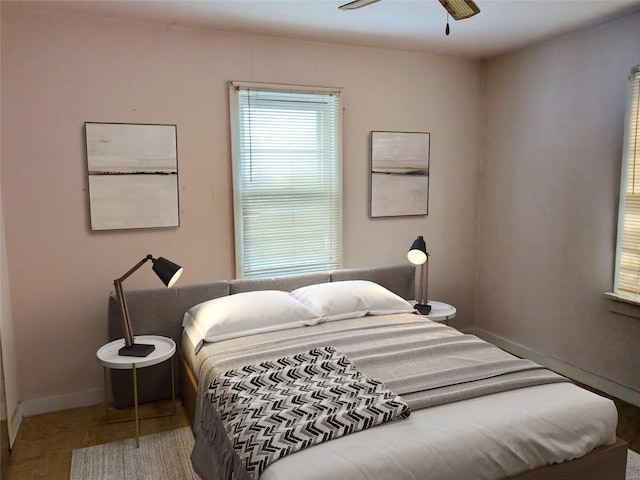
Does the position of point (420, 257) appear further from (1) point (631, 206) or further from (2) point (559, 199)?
(1) point (631, 206)

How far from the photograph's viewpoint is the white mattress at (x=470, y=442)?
167cm

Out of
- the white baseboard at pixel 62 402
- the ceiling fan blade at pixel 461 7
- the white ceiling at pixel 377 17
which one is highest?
the white ceiling at pixel 377 17

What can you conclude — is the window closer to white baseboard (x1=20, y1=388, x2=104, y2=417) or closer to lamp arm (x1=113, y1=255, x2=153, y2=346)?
lamp arm (x1=113, y1=255, x2=153, y2=346)

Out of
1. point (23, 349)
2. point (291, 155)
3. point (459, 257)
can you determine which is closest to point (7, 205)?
point (23, 349)

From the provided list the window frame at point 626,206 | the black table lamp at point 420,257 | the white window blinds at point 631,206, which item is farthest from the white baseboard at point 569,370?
the black table lamp at point 420,257

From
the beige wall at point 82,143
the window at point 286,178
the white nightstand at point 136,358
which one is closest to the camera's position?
the white nightstand at point 136,358

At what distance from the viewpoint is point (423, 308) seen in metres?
3.61

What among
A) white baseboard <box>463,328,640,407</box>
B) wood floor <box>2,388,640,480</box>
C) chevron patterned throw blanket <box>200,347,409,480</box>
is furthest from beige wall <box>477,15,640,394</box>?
chevron patterned throw blanket <box>200,347,409,480</box>

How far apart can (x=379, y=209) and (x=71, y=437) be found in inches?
101

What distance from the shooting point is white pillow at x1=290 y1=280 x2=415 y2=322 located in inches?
124

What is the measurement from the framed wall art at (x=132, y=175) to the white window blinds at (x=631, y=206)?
2.88m

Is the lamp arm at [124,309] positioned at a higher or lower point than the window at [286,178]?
lower

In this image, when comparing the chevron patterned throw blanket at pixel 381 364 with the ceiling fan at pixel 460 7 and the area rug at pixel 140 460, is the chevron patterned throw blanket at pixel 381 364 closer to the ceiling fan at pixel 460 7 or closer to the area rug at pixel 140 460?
the area rug at pixel 140 460

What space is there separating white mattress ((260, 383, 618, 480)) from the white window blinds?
54.9 inches
